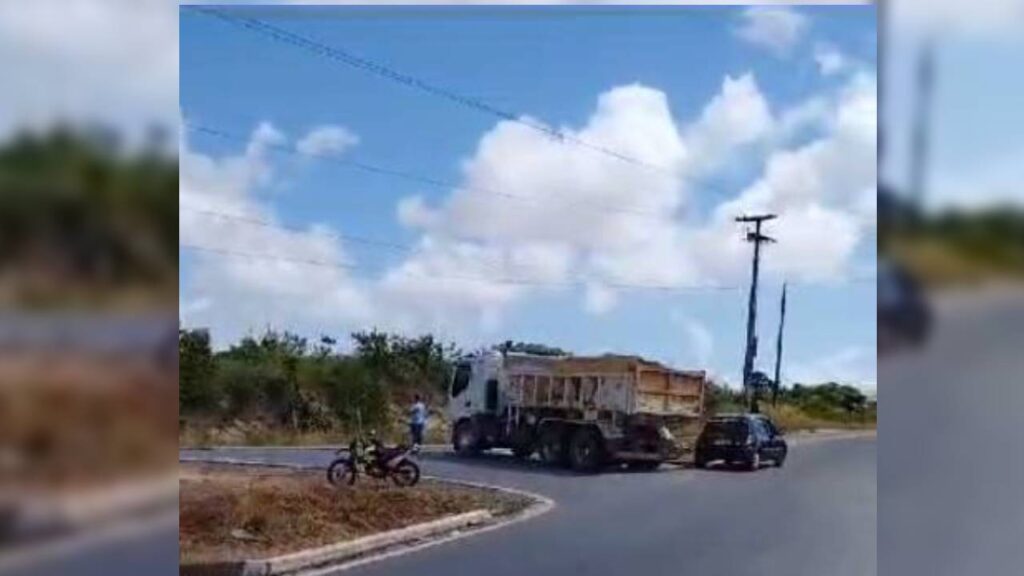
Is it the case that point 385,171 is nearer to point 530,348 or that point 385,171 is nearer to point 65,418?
point 530,348

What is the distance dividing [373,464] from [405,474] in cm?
12

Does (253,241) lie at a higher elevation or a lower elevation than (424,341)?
higher

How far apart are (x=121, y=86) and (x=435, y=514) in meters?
1.86

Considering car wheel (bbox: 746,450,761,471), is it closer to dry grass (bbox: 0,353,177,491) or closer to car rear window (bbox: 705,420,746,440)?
car rear window (bbox: 705,420,746,440)

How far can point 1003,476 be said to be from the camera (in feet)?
15.1

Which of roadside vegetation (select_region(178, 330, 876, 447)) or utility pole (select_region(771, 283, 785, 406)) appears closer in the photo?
utility pole (select_region(771, 283, 785, 406))

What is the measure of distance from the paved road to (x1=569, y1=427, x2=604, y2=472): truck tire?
0.05 metres

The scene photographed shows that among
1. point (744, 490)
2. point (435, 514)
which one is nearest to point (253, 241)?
point (435, 514)

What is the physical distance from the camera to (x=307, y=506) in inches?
218

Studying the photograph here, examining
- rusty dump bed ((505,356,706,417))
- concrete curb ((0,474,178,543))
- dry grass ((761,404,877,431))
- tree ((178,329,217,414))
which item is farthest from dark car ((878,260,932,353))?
concrete curb ((0,474,178,543))

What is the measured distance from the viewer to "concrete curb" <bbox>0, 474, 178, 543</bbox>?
4.95 m

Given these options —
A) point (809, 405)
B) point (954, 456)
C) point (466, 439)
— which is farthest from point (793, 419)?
point (466, 439)

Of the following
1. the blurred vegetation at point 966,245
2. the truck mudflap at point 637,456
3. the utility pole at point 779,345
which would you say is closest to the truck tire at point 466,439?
the truck mudflap at point 637,456

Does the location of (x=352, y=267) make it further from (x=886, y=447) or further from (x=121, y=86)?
(x=886, y=447)
